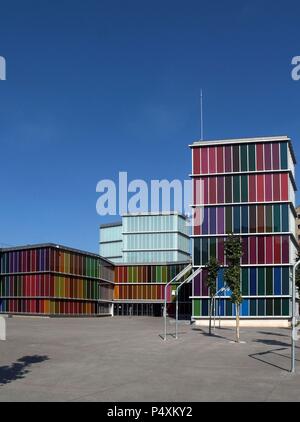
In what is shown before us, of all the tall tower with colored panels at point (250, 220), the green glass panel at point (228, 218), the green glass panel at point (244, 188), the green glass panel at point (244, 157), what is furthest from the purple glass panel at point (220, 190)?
the green glass panel at point (244, 157)

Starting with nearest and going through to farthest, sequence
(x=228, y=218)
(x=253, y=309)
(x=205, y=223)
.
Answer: (x=253, y=309) < (x=228, y=218) < (x=205, y=223)

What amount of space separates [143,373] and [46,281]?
53.8 meters

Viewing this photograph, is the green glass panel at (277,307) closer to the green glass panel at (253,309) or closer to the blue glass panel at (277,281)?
the blue glass panel at (277,281)

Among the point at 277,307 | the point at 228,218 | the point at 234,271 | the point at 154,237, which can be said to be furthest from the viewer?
the point at 154,237

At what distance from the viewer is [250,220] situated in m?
69.7

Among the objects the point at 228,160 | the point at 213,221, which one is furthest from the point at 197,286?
the point at 228,160

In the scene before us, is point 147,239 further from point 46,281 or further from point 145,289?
point 46,281

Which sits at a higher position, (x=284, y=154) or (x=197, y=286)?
(x=284, y=154)

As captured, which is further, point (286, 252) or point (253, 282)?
point (253, 282)

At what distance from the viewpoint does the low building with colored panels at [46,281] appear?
72688 millimetres

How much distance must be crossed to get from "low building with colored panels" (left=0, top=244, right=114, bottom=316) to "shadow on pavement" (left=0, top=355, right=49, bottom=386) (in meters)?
47.7

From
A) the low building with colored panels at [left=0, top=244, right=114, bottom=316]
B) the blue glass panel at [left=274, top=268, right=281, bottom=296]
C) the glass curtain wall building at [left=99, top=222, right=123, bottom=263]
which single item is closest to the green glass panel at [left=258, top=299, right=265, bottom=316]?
the blue glass panel at [left=274, top=268, right=281, bottom=296]

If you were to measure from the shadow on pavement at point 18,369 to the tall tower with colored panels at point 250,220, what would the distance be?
4454 centimetres
